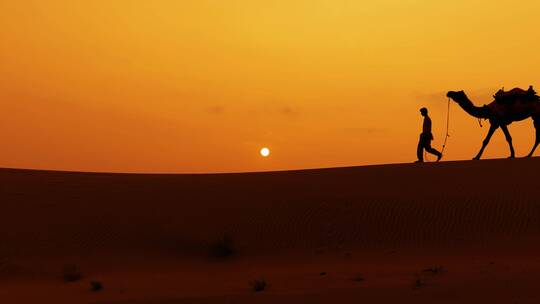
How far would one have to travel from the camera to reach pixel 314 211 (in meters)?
16.3

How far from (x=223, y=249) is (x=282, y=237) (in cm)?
159

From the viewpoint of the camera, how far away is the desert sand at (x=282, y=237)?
10.0m

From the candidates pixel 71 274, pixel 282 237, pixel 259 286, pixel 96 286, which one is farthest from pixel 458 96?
pixel 96 286

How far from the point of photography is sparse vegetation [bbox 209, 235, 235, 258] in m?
13.8

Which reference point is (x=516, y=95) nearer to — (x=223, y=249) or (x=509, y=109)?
(x=509, y=109)

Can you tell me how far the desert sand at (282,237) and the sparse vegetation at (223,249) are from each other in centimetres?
5

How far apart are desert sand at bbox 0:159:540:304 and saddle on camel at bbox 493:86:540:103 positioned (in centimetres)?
192

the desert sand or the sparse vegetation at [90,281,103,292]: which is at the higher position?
the desert sand

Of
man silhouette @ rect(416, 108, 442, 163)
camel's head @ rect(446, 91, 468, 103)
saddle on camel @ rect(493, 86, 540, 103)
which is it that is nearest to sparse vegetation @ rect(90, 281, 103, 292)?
man silhouette @ rect(416, 108, 442, 163)

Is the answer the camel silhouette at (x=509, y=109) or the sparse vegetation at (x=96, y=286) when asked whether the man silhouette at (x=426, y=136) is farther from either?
the sparse vegetation at (x=96, y=286)

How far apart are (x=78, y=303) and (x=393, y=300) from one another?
423cm

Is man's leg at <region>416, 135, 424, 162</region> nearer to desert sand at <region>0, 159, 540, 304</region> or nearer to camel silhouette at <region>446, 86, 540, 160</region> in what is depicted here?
desert sand at <region>0, 159, 540, 304</region>

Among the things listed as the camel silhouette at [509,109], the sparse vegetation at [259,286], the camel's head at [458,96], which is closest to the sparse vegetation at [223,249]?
the sparse vegetation at [259,286]

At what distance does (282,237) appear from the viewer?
14.9 m
